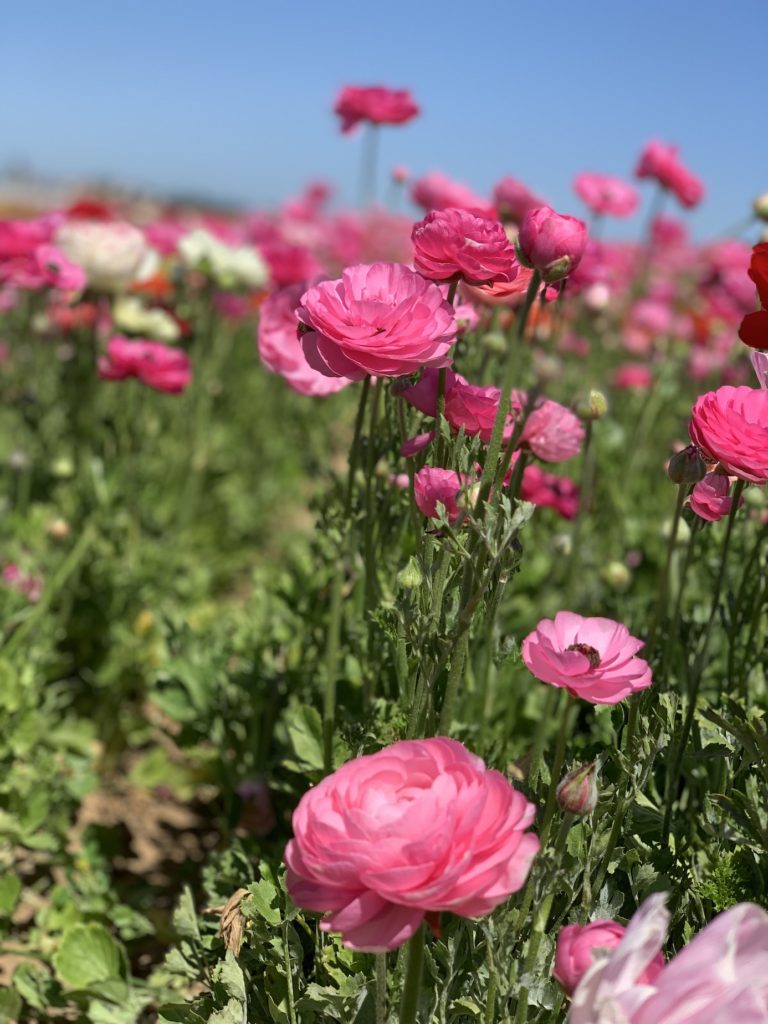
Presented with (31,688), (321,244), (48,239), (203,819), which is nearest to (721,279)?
(48,239)

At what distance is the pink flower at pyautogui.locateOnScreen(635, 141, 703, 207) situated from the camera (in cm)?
356

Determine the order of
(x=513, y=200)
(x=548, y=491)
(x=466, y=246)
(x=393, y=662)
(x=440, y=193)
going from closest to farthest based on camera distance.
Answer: (x=466, y=246) < (x=393, y=662) < (x=548, y=491) < (x=513, y=200) < (x=440, y=193)

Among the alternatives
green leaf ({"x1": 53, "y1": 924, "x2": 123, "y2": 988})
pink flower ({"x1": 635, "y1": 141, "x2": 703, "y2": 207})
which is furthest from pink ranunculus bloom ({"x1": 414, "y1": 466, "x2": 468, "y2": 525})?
pink flower ({"x1": 635, "y1": 141, "x2": 703, "y2": 207})

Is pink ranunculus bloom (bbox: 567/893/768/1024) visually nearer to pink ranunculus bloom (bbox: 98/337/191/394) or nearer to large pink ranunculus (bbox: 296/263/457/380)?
large pink ranunculus (bbox: 296/263/457/380)

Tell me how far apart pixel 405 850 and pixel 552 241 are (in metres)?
0.57

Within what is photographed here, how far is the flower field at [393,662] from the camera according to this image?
80 cm

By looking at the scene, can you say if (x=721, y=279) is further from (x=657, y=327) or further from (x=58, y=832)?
(x=58, y=832)

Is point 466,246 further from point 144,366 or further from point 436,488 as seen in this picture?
point 144,366

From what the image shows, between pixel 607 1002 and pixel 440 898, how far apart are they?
0.41 ft

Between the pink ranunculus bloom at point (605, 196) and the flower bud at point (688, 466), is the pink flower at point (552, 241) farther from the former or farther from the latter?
the pink ranunculus bloom at point (605, 196)

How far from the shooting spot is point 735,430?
1008 mm

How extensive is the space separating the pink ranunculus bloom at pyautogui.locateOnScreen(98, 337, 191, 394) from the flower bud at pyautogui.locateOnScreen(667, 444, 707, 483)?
5.35 ft

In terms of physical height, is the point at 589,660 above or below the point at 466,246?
below

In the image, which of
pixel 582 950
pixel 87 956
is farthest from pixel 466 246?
pixel 87 956
